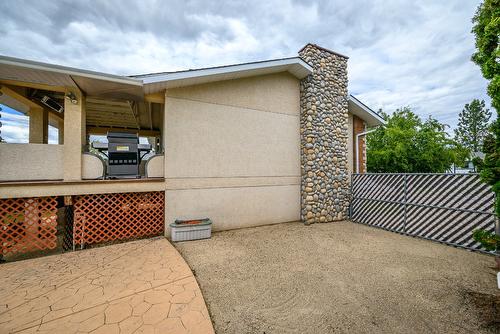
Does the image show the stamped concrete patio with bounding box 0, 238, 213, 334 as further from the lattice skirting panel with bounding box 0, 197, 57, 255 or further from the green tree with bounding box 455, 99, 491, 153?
the green tree with bounding box 455, 99, 491, 153

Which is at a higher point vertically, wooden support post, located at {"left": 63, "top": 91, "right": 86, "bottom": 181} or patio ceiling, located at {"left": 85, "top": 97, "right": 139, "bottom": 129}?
patio ceiling, located at {"left": 85, "top": 97, "right": 139, "bottom": 129}

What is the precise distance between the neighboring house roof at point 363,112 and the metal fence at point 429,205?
295 cm

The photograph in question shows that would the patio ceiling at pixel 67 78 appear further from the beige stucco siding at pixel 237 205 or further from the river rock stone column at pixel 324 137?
the river rock stone column at pixel 324 137

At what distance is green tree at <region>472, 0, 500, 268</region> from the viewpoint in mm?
2777

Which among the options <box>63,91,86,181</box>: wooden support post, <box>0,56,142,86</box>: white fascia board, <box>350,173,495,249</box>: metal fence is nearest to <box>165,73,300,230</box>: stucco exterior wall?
<box>0,56,142,86</box>: white fascia board

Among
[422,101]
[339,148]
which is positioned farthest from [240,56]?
[422,101]

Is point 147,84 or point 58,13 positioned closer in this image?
point 147,84

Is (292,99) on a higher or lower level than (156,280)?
higher

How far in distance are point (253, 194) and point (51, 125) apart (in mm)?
11373

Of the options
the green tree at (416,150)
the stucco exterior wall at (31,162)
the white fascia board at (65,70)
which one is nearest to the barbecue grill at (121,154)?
the stucco exterior wall at (31,162)

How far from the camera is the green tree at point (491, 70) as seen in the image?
2777mm

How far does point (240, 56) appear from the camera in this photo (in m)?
26.5

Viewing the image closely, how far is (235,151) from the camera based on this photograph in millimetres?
6438

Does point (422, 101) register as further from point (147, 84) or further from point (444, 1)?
point (147, 84)
